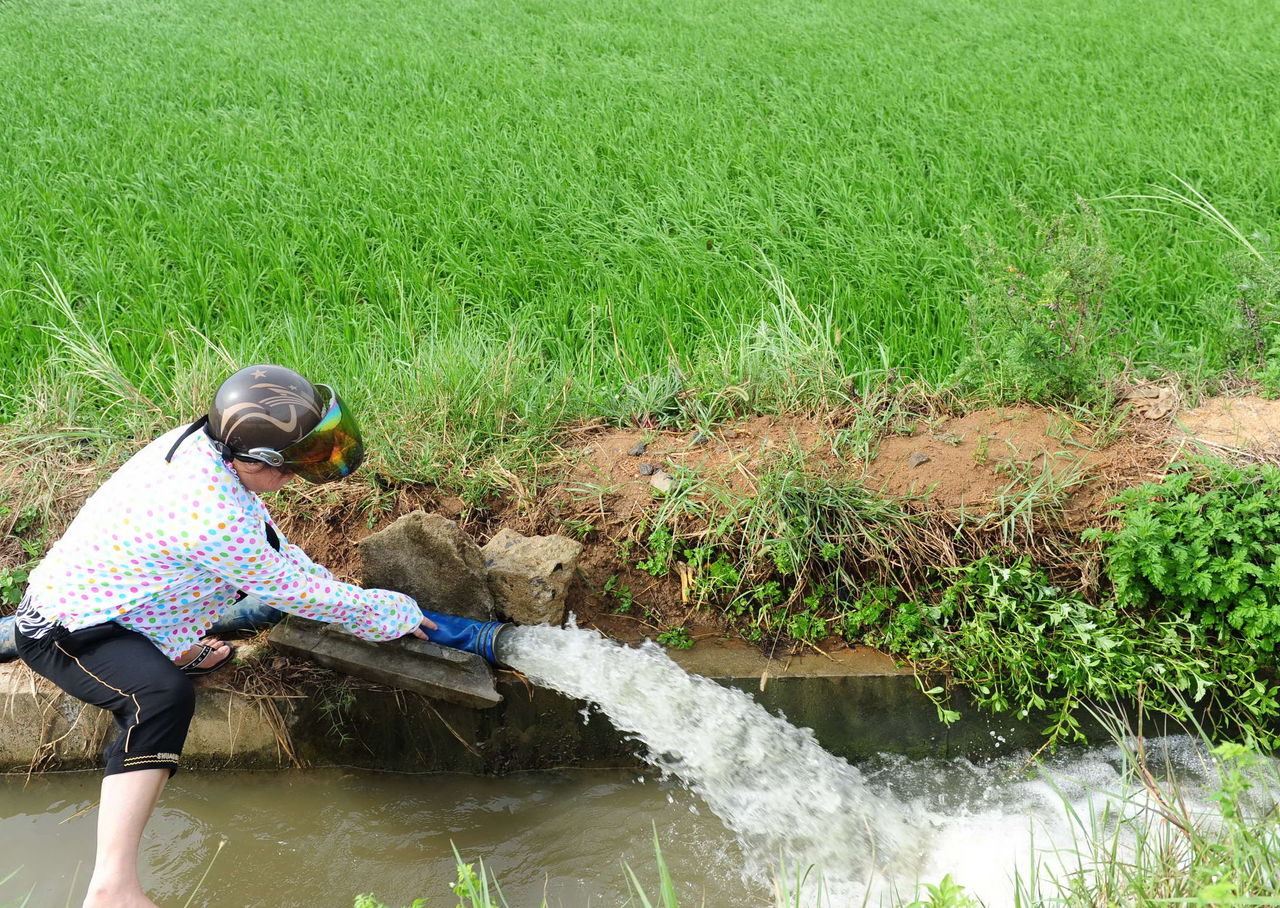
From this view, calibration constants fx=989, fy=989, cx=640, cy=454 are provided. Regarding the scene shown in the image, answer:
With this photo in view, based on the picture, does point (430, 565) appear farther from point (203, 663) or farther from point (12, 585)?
point (12, 585)

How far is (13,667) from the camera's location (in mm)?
3182

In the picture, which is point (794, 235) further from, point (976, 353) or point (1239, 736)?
point (1239, 736)

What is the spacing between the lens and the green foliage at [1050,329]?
12.1 ft

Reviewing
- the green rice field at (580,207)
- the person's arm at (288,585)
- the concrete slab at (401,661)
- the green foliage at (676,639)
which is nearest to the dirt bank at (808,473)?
the green foliage at (676,639)

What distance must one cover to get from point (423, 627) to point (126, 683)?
834 millimetres

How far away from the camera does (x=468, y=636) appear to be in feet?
10.2

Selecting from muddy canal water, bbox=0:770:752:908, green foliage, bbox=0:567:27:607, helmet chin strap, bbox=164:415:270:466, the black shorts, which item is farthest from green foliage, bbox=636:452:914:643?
green foliage, bbox=0:567:27:607

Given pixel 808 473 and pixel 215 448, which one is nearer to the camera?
pixel 215 448

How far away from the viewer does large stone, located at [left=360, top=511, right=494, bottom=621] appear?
3111 mm

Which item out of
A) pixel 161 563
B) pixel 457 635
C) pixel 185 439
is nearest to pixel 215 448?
pixel 185 439

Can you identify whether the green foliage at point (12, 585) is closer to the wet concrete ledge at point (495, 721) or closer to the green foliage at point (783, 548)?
the wet concrete ledge at point (495, 721)

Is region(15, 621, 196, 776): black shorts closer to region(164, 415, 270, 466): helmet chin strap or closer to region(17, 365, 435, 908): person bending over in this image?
region(17, 365, 435, 908): person bending over

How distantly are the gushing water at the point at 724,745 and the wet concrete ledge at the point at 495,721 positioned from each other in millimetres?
56

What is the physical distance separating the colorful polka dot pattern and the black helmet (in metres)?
0.11
